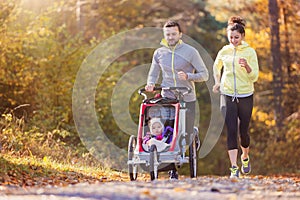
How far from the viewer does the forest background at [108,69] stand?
15134mm

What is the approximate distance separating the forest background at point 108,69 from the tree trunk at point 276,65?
0.03 m

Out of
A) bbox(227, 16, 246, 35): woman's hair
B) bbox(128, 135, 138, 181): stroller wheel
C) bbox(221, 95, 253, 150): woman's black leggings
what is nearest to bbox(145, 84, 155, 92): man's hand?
bbox(128, 135, 138, 181): stroller wheel

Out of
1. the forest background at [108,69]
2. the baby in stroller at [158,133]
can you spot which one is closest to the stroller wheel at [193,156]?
the baby in stroller at [158,133]

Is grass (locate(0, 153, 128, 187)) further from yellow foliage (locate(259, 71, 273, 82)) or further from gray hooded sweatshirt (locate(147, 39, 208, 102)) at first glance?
yellow foliage (locate(259, 71, 273, 82))

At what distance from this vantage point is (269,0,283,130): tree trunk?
22359 millimetres

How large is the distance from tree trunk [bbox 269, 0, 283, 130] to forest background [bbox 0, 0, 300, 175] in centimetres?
3

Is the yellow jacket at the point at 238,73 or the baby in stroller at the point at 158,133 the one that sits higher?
the yellow jacket at the point at 238,73

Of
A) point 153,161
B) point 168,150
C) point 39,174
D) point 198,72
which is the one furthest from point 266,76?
point 153,161

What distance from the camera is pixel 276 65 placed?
2270 cm

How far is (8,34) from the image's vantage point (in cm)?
1583

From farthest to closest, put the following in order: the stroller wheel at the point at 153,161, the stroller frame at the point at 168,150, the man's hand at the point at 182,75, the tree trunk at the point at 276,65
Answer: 1. the tree trunk at the point at 276,65
2. the man's hand at the point at 182,75
3. the stroller frame at the point at 168,150
4. the stroller wheel at the point at 153,161

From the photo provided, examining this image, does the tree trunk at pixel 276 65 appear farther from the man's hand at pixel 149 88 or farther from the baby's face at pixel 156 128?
the baby's face at pixel 156 128

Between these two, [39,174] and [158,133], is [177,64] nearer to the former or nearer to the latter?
[158,133]

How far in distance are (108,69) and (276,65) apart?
6018 millimetres
